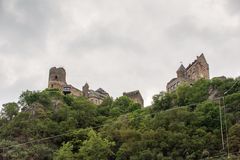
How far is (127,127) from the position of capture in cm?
5444

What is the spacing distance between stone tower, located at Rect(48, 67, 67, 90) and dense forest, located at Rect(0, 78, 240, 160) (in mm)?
16014

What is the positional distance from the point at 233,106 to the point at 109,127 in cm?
1527

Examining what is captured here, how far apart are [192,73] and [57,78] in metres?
26.2

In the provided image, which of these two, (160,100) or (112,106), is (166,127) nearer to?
(160,100)

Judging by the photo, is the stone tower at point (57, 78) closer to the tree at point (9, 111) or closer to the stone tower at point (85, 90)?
the stone tower at point (85, 90)

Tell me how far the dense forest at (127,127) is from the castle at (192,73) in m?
16.1

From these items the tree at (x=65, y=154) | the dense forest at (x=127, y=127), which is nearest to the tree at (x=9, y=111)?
the dense forest at (x=127, y=127)

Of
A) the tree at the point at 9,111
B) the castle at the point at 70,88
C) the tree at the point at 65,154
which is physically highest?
the castle at the point at 70,88

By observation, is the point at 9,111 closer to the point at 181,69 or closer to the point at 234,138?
the point at 234,138

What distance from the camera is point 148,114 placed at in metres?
59.2

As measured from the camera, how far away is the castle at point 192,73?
276ft

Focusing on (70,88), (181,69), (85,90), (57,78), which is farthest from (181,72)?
(57,78)

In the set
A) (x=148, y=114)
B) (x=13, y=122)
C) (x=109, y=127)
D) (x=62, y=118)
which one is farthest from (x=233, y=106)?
(x=13, y=122)

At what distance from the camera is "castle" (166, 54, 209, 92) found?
8406 cm
